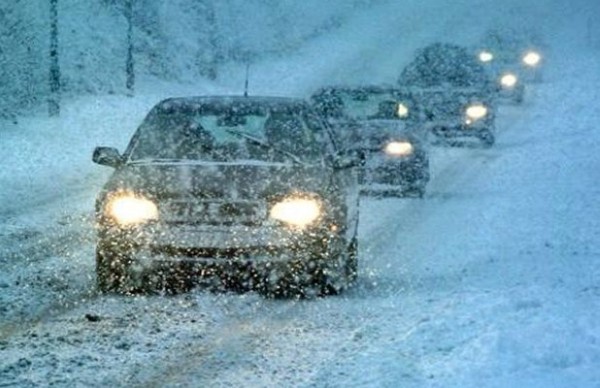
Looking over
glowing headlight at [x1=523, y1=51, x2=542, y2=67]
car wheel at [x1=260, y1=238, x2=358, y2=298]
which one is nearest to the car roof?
car wheel at [x1=260, y1=238, x2=358, y2=298]

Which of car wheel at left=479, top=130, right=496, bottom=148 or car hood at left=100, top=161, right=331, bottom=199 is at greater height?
car wheel at left=479, top=130, right=496, bottom=148

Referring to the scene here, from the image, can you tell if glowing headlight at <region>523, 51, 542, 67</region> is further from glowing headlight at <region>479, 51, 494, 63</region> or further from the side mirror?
the side mirror

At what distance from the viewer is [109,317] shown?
6.85m

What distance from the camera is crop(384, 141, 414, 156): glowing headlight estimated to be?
14.0 meters

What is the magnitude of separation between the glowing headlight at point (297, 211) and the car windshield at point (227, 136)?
859 millimetres

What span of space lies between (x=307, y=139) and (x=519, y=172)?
31.0 feet

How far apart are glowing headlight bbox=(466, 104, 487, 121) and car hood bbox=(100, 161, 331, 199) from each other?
43.3 feet

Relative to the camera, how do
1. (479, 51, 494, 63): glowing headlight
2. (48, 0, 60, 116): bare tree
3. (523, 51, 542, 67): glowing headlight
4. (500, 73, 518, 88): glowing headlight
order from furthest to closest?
(523, 51, 542, 67): glowing headlight, (479, 51, 494, 63): glowing headlight, (500, 73, 518, 88): glowing headlight, (48, 0, 60, 116): bare tree

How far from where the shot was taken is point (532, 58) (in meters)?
36.6

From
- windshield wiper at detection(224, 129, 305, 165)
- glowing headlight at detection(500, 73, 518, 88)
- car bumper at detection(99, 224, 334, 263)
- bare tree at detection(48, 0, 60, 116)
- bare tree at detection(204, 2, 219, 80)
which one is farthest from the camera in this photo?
→ bare tree at detection(204, 2, 219, 80)

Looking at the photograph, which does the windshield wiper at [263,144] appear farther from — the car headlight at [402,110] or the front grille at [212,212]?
the car headlight at [402,110]

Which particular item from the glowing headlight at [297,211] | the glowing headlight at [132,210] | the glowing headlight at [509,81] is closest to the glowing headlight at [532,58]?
the glowing headlight at [509,81]

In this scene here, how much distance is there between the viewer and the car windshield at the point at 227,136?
27.5 feet

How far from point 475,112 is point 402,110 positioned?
20.3 feet
